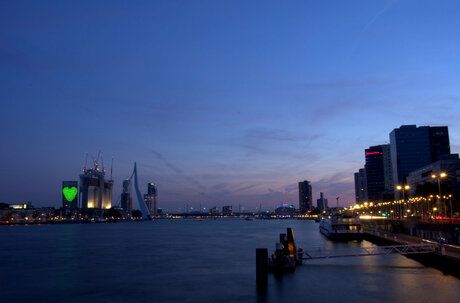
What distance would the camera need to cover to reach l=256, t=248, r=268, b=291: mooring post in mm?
33188

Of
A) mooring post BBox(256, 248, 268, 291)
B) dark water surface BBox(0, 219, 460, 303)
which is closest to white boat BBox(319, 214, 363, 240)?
dark water surface BBox(0, 219, 460, 303)

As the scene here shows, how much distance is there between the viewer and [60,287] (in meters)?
38.3

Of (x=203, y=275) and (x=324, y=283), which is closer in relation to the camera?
(x=324, y=283)

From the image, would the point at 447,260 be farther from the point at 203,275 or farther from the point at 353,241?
the point at 353,241

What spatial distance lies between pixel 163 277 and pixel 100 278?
22.6ft

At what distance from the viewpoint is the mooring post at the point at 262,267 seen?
3319 centimetres

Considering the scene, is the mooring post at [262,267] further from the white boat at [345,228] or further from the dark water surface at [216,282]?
the white boat at [345,228]

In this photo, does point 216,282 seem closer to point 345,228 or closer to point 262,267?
point 262,267

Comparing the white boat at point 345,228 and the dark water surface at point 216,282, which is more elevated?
the white boat at point 345,228

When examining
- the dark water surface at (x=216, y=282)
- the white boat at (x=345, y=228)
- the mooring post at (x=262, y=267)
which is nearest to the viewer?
the dark water surface at (x=216, y=282)

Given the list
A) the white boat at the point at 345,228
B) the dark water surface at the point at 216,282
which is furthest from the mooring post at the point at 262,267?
the white boat at the point at 345,228

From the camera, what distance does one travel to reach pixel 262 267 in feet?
111

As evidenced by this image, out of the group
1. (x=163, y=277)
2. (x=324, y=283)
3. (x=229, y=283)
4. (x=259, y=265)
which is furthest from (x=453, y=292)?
(x=163, y=277)

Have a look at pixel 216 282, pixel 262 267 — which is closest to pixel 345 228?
pixel 216 282
